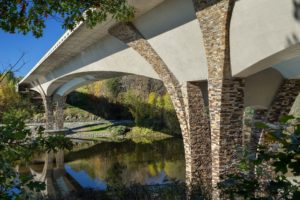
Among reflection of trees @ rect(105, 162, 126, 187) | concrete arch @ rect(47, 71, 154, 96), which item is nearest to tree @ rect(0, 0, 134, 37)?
reflection of trees @ rect(105, 162, 126, 187)

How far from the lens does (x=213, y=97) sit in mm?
8789

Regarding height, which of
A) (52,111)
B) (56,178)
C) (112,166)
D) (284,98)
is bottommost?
(56,178)

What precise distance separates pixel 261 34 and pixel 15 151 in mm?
5916

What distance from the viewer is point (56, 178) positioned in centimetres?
1566

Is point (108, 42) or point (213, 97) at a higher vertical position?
point (108, 42)

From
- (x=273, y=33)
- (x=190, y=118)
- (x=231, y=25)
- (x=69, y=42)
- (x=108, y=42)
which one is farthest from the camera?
(x=69, y=42)

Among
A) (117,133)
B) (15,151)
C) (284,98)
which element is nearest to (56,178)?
(284,98)

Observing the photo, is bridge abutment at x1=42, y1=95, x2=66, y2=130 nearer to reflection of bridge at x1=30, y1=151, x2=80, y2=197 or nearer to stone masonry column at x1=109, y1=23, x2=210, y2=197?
reflection of bridge at x1=30, y1=151, x2=80, y2=197

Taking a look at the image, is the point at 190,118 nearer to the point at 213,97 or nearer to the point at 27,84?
the point at 213,97

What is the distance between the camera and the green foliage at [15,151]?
8.70ft

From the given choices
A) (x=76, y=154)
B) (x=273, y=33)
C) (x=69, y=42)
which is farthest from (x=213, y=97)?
(x=76, y=154)

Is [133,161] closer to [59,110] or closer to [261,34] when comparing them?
[261,34]

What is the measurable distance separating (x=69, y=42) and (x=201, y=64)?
26.5 feet

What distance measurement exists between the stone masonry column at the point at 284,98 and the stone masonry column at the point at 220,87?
280cm
